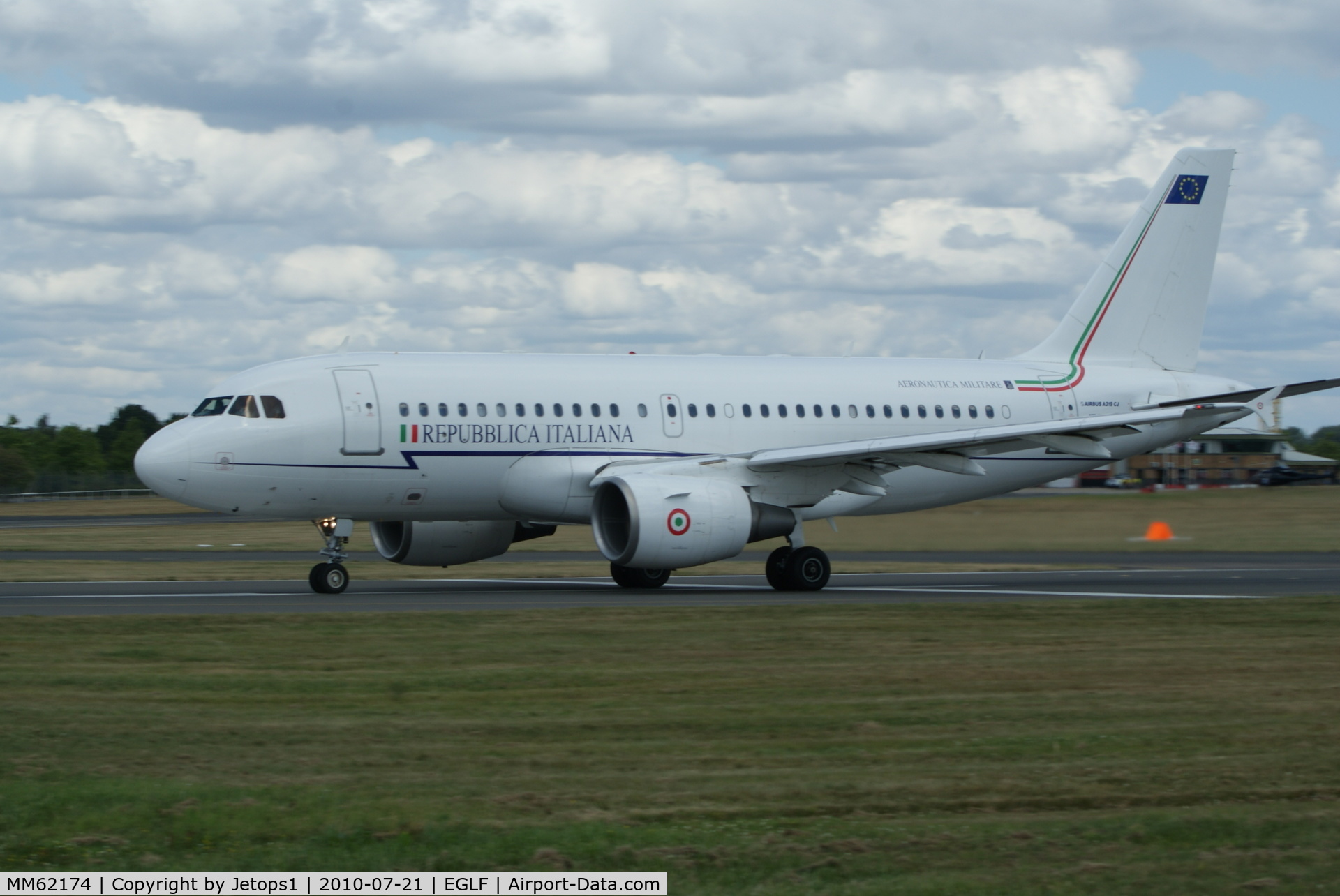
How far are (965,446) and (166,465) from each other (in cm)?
1210

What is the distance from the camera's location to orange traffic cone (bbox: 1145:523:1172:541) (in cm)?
2972

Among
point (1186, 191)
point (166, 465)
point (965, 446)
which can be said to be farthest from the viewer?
point (1186, 191)

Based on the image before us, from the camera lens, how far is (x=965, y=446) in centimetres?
2383

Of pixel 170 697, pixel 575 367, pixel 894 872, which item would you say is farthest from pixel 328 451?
pixel 894 872

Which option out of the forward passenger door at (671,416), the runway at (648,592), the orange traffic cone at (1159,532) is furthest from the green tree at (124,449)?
the orange traffic cone at (1159,532)

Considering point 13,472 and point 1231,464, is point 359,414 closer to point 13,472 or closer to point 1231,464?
point 1231,464

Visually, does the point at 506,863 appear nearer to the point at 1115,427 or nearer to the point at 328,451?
the point at 328,451

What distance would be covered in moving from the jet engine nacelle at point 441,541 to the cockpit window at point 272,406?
3086 mm

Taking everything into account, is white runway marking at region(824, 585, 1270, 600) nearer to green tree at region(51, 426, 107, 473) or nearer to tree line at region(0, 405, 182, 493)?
tree line at region(0, 405, 182, 493)

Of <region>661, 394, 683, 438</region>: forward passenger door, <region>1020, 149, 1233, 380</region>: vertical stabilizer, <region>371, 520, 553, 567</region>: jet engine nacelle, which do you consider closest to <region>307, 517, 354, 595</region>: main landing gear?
<region>371, 520, 553, 567</region>: jet engine nacelle

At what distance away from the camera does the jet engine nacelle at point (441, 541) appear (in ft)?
83.7

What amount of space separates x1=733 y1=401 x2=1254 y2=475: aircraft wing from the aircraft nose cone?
858cm

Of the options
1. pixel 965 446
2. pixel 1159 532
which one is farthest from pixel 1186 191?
pixel 965 446

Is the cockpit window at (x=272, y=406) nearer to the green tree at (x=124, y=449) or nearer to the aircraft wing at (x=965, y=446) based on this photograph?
the aircraft wing at (x=965, y=446)
